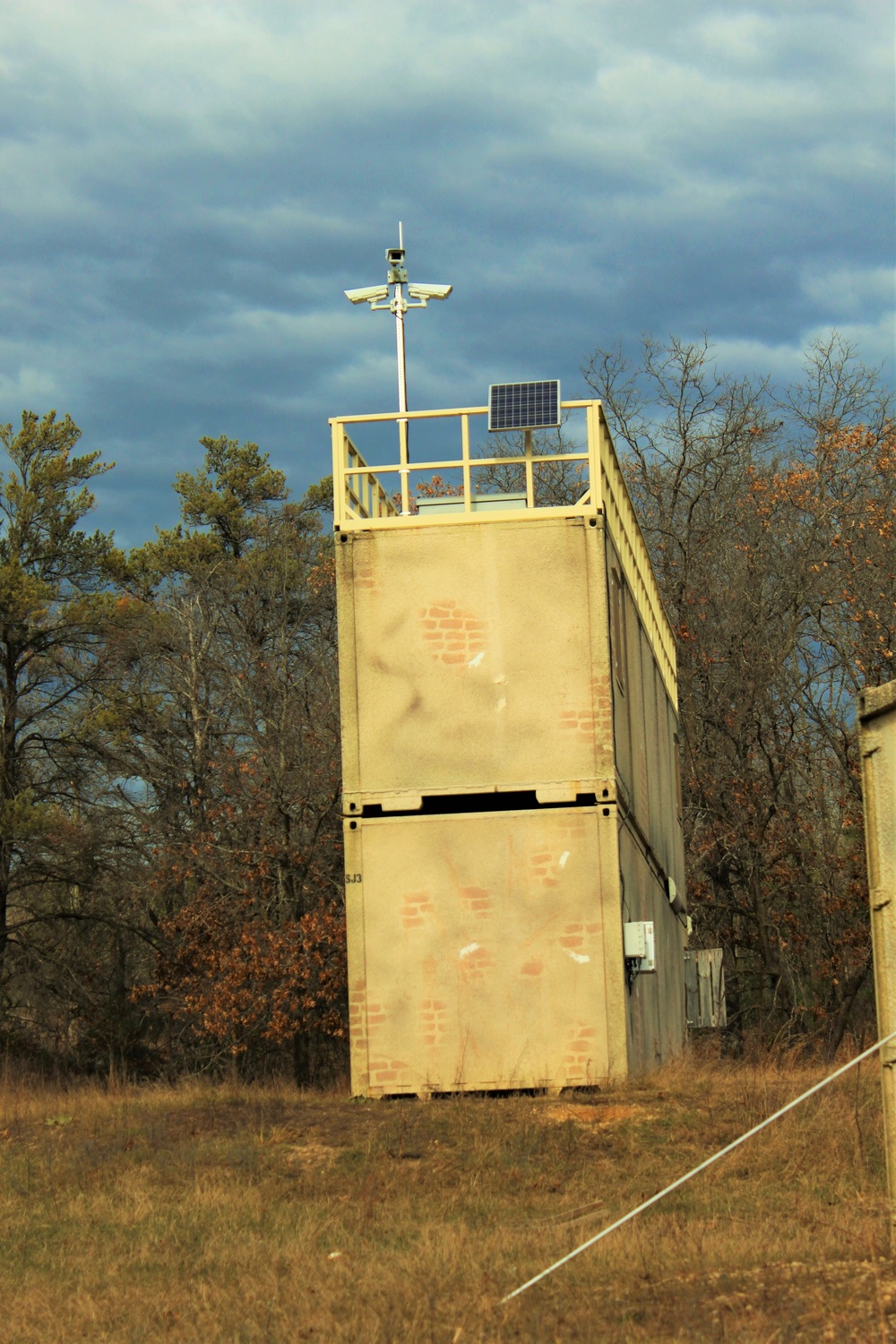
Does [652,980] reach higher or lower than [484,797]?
lower

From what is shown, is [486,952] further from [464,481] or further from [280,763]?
[280,763]

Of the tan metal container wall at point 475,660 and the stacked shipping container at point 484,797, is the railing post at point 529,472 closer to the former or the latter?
the stacked shipping container at point 484,797

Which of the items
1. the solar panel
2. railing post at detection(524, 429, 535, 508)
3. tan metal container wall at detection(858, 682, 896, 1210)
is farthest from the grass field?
the solar panel

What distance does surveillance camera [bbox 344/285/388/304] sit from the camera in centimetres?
2161

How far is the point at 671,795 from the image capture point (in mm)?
24781

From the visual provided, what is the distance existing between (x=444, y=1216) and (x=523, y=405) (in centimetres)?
933

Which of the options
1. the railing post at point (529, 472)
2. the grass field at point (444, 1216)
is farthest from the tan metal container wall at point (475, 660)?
the grass field at point (444, 1216)

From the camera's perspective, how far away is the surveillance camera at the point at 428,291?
21.3 meters

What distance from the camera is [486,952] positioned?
15.1m

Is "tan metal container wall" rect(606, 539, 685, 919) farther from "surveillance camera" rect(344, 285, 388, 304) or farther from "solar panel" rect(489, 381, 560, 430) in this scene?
"surveillance camera" rect(344, 285, 388, 304)

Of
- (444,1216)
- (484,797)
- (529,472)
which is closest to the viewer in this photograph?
(444,1216)

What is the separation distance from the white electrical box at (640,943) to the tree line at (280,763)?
1035 cm

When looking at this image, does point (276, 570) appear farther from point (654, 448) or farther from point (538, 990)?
point (538, 990)

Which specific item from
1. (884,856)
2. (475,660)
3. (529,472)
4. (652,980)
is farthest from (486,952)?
(884,856)
